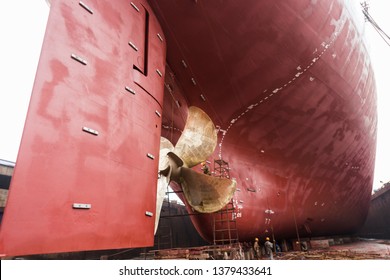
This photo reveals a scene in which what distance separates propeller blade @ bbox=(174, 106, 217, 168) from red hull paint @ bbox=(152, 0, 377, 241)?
1.75 ft

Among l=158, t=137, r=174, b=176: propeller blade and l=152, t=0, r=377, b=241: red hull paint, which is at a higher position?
l=152, t=0, r=377, b=241: red hull paint

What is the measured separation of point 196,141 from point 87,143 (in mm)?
2732

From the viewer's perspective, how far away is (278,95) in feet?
18.8

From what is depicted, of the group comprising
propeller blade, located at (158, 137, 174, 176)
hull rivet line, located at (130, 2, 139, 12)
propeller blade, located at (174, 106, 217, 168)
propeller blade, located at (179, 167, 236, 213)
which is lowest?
propeller blade, located at (179, 167, 236, 213)

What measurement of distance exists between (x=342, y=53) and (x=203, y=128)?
394 cm

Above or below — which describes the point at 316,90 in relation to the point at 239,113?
above

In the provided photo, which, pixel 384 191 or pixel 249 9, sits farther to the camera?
pixel 384 191

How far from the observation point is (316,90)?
605 centimetres

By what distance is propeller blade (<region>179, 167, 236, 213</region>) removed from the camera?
15.0 ft

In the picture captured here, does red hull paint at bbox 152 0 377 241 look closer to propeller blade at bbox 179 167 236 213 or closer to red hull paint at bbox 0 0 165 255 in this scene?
propeller blade at bbox 179 167 236 213

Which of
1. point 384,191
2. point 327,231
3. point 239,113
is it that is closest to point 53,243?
point 239,113

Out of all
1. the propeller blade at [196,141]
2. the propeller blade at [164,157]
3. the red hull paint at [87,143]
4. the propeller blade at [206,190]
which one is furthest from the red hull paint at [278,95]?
the red hull paint at [87,143]

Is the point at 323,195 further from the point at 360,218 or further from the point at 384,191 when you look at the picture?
the point at 384,191

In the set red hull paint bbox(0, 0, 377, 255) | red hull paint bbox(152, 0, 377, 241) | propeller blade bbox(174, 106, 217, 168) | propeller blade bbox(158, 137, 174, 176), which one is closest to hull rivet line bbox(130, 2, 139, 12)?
red hull paint bbox(0, 0, 377, 255)
